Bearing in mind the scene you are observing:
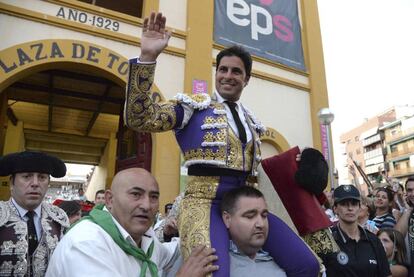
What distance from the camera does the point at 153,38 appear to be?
1697mm

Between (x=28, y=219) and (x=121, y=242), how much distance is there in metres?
1.17

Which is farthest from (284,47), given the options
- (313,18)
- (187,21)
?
(187,21)

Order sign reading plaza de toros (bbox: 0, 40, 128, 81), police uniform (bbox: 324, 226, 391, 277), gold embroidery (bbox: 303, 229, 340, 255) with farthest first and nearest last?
sign reading plaza de toros (bbox: 0, 40, 128, 81)
police uniform (bbox: 324, 226, 391, 277)
gold embroidery (bbox: 303, 229, 340, 255)

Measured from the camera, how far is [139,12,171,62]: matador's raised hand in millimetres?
1671

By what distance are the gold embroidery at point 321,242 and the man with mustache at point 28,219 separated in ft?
5.43

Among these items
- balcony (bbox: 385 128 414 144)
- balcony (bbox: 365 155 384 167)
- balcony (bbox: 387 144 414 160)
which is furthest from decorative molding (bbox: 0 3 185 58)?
balcony (bbox: 365 155 384 167)

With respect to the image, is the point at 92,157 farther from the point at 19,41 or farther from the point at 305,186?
the point at 305,186

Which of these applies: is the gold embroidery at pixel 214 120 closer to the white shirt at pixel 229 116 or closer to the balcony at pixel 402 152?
→ the white shirt at pixel 229 116

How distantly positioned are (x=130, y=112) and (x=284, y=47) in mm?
7586

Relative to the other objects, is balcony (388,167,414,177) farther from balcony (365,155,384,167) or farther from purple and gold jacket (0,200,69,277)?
purple and gold jacket (0,200,69,277)

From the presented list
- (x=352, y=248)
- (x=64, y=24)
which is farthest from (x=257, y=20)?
(x=352, y=248)

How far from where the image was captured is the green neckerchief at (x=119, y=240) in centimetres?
154

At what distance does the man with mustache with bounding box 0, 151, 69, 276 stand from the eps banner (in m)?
5.71

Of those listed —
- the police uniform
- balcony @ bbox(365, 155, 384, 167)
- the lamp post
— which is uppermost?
balcony @ bbox(365, 155, 384, 167)
